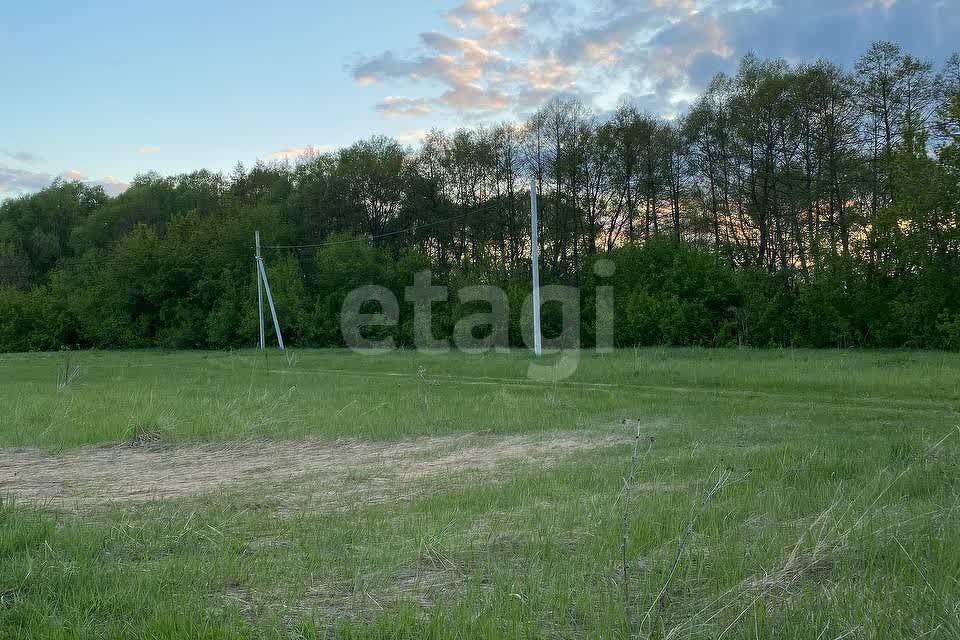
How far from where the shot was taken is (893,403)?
13.4 meters

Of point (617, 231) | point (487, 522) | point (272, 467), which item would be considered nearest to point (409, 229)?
point (617, 231)

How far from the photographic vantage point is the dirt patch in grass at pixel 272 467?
7641 mm

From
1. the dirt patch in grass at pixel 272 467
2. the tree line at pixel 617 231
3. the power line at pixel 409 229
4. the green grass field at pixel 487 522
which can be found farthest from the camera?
the power line at pixel 409 229

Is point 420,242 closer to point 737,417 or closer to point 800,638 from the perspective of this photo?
point 737,417

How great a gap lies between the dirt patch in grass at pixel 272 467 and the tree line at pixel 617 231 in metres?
17.5

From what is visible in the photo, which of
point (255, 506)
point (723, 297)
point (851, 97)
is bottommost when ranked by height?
point (255, 506)

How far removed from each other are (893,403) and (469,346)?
92.9 ft

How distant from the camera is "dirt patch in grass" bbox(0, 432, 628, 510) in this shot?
764 centimetres

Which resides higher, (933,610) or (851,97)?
(851,97)

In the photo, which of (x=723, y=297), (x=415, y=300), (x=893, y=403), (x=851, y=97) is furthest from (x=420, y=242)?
(x=893, y=403)

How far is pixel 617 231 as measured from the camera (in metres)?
49.6

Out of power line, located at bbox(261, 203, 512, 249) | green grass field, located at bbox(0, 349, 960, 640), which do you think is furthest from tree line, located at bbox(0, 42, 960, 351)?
green grass field, located at bbox(0, 349, 960, 640)

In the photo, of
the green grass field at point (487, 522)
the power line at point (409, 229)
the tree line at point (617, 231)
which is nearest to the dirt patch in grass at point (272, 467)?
the green grass field at point (487, 522)

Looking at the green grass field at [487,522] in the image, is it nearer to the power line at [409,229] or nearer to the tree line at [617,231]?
the tree line at [617,231]
